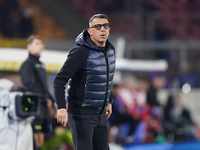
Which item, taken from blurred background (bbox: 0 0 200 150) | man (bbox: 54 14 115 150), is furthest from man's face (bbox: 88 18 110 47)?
blurred background (bbox: 0 0 200 150)

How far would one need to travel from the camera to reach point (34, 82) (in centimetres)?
661

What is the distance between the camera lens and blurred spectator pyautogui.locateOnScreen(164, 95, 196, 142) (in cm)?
1217

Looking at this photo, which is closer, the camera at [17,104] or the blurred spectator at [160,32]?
the camera at [17,104]

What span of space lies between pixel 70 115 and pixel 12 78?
425cm

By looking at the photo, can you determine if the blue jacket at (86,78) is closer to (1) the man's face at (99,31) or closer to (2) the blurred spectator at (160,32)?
(1) the man's face at (99,31)

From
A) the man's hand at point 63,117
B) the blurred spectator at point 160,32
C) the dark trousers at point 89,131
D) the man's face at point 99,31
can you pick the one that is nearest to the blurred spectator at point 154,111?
the blurred spectator at point 160,32

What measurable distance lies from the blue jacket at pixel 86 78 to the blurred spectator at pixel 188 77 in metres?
9.83

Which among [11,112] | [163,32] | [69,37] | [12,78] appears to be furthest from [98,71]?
[69,37]

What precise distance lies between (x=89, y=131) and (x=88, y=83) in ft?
1.51

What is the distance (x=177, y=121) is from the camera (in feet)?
41.3

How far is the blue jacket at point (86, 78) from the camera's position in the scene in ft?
14.8

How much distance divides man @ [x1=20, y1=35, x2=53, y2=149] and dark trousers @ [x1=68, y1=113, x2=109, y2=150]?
193 cm

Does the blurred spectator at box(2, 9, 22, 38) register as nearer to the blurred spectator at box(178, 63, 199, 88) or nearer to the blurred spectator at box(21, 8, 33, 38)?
the blurred spectator at box(21, 8, 33, 38)

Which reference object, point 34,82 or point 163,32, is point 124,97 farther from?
point 163,32
